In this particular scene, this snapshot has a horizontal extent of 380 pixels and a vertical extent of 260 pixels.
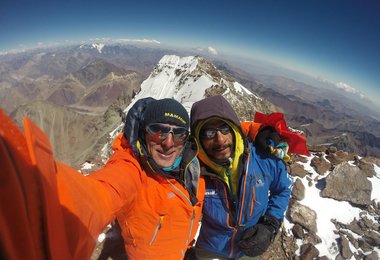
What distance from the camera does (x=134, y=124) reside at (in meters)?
3.80

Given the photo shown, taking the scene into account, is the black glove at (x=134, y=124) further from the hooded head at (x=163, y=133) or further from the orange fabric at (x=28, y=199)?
the orange fabric at (x=28, y=199)

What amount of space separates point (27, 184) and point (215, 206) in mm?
4039

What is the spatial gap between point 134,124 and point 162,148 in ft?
1.99

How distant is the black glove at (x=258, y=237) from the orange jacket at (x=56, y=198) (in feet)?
7.29

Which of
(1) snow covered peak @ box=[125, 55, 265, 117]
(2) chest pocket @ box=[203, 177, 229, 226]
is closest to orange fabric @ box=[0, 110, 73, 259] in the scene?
(2) chest pocket @ box=[203, 177, 229, 226]

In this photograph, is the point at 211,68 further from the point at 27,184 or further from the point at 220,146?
the point at 27,184

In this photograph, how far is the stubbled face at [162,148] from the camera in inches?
151

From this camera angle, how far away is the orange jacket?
3.21 ft

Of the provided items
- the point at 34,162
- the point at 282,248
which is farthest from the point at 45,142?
the point at 282,248

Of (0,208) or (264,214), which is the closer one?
(0,208)

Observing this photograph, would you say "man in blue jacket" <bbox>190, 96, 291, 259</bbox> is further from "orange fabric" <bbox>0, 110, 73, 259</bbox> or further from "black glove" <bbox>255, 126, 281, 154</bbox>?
"orange fabric" <bbox>0, 110, 73, 259</bbox>

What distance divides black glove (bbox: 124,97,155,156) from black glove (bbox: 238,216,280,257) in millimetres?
3015

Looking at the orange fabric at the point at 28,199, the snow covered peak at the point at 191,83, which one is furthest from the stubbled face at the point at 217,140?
the snow covered peak at the point at 191,83

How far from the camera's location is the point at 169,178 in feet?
12.4
